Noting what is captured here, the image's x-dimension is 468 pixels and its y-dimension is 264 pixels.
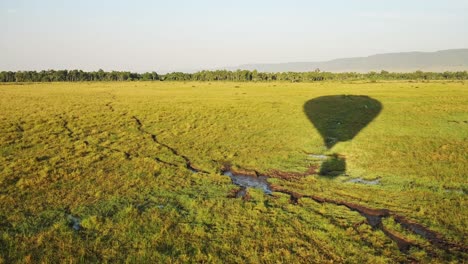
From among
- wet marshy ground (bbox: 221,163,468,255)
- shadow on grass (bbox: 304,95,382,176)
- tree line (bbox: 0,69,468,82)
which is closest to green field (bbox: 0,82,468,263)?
wet marshy ground (bbox: 221,163,468,255)

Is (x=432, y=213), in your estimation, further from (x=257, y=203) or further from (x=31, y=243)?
(x=31, y=243)

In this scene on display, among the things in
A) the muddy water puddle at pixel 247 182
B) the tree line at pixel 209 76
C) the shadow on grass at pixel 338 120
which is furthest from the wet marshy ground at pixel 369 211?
the tree line at pixel 209 76

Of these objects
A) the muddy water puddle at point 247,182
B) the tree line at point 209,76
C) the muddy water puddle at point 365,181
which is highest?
the tree line at point 209,76

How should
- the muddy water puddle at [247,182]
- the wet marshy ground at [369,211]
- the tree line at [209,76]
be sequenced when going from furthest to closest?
1. the tree line at [209,76]
2. the muddy water puddle at [247,182]
3. the wet marshy ground at [369,211]

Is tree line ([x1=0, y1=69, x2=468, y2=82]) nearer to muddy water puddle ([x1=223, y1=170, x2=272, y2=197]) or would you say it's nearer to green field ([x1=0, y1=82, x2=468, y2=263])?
green field ([x1=0, y1=82, x2=468, y2=263])

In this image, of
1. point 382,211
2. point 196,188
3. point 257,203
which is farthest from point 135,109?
point 382,211

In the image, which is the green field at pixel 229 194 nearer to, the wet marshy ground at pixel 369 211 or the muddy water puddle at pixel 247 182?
the wet marshy ground at pixel 369 211
